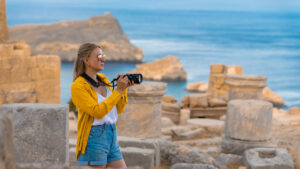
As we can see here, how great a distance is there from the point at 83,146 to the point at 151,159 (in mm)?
1851

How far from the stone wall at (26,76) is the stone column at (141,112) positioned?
168 inches

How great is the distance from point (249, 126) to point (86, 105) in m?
4.80

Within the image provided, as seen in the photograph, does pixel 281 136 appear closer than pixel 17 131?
Result: No

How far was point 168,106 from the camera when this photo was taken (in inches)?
496

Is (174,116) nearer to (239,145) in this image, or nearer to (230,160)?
(239,145)

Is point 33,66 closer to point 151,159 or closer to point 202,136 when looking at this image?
point 202,136

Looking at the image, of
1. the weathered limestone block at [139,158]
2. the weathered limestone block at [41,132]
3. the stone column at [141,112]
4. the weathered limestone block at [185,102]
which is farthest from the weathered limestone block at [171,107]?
the weathered limestone block at [41,132]

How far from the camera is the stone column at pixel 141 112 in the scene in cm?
723

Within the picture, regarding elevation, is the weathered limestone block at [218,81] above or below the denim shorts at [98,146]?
below

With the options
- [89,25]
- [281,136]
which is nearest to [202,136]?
[281,136]

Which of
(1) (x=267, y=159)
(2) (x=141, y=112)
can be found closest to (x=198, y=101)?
(2) (x=141, y=112)

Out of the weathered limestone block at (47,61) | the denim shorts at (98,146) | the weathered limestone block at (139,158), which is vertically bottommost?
the weathered limestone block at (139,158)

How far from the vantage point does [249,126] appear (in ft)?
25.2

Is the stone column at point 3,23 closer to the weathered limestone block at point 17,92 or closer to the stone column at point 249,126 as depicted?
the weathered limestone block at point 17,92
